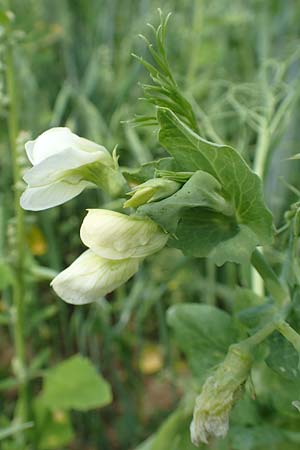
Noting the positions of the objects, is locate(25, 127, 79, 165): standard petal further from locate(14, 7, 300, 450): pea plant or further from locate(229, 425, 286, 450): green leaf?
locate(229, 425, 286, 450): green leaf

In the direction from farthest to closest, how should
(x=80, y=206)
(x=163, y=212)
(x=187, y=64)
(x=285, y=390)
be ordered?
1. (x=187, y=64)
2. (x=80, y=206)
3. (x=285, y=390)
4. (x=163, y=212)

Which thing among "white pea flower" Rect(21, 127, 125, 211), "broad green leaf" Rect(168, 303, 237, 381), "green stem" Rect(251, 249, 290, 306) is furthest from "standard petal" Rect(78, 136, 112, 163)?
"broad green leaf" Rect(168, 303, 237, 381)

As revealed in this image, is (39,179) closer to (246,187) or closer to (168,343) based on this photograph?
(246,187)

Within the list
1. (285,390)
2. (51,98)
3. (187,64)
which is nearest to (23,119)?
(51,98)

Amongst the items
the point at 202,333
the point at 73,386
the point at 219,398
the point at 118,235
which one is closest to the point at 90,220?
the point at 118,235

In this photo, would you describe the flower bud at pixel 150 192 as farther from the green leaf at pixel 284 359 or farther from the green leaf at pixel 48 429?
the green leaf at pixel 48 429

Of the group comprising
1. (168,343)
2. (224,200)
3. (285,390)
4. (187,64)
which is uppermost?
(224,200)
